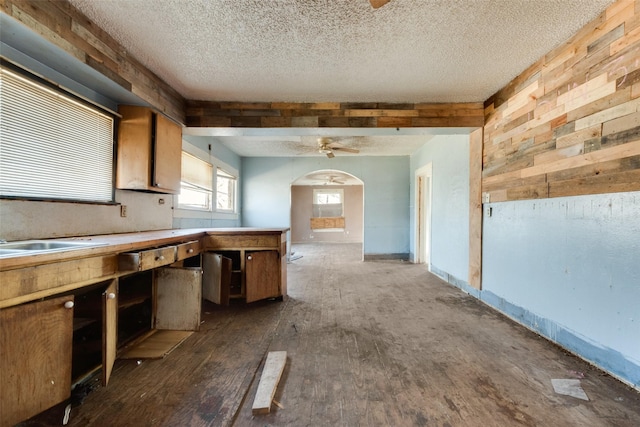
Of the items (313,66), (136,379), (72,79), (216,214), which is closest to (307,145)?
(216,214)

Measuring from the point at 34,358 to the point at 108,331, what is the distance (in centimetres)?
35

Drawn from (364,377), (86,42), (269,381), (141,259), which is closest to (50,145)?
(86,42)

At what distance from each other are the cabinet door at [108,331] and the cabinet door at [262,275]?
1.54 m

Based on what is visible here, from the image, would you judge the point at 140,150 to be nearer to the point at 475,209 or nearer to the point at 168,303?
the point at 168,303

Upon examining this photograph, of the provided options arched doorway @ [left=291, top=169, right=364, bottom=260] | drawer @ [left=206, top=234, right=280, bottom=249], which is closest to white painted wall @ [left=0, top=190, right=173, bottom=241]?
drawer @ [left=206, top=234, right=280, bottom=249]

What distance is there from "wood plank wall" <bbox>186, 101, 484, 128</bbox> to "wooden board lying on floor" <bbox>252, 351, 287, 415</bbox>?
8.62 ft

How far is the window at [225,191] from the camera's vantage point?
18.3ft

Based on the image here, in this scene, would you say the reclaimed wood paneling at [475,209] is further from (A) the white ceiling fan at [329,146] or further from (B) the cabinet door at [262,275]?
(B) the cabinet door at [262,275]

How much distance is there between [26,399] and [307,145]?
5.02 meters

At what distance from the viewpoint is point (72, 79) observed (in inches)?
86.2

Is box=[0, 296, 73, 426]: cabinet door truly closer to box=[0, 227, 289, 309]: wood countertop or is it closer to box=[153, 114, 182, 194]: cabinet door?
box=[0, 227, 289, 309]: wood countertop

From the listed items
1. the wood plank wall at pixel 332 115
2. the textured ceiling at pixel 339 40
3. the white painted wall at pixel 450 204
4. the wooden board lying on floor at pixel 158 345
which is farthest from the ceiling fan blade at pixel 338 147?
the wooden board lying on floor at pixel 158 345

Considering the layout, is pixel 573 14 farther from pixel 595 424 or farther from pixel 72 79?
pixel 72 79

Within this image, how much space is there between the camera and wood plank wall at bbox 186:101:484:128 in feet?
11.3
